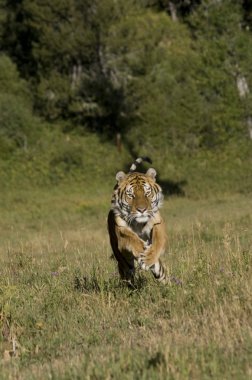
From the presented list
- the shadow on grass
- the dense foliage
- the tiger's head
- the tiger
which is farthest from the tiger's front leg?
the dense foliage

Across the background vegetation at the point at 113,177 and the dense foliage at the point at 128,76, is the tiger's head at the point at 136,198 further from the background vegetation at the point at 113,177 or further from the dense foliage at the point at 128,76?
the dense foliage at the point at 128,76

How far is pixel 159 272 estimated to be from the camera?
8633mm

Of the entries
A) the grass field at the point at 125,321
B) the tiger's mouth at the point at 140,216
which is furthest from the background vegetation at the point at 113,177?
the tiger's mouth at the point at 140,216

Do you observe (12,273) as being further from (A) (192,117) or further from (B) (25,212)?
(A) (192,117)

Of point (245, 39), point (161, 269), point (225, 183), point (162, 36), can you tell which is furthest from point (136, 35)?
point (161, 269)

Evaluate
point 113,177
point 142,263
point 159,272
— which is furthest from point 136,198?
point 113,177

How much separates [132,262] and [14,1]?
149ft

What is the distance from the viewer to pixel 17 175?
38281mm

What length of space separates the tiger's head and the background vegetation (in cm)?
95

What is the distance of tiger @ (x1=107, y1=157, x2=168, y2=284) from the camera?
8250mm

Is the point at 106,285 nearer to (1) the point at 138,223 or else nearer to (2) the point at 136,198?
(1) the point at 138,223

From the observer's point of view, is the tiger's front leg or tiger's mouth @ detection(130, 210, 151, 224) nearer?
tiger's mouth @ detection(130, 210, 151, 224)

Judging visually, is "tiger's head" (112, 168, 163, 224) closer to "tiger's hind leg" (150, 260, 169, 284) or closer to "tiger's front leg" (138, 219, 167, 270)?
"tiger's front leg" (138, 219, 167, 270)

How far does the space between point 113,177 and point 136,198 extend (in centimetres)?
3054
